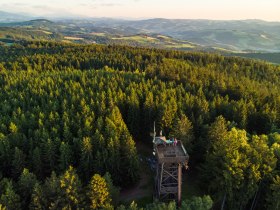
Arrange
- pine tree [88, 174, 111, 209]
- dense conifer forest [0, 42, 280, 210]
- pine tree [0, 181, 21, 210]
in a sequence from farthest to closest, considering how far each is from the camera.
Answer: dense conifer forest [0, 42, 280, 210] < pine tree [88, 174, 111, 209] < pine tree [0, 181, 21, 210]

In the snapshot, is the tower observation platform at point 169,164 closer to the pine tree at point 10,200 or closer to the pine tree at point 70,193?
the pine tree at point 70,193

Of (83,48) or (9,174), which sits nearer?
(9,174)

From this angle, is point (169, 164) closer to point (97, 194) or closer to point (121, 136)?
point (97, 194)

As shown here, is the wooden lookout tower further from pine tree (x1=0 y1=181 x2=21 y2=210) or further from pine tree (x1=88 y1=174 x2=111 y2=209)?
pine tree (x1=0 y1=181 x2=21 y2=210)

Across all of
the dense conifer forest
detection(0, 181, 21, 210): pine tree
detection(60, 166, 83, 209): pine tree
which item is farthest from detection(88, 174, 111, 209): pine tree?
detection(0, 181, 21, 210): pine tree

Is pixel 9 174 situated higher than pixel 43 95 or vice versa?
pixel 43 95

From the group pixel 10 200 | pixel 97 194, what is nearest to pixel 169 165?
pixel 97 194

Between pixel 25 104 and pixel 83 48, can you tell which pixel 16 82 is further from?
pixel 83 48

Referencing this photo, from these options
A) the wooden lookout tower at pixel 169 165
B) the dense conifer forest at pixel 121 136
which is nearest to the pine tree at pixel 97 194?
the dense conifer forest at pixel 121 136

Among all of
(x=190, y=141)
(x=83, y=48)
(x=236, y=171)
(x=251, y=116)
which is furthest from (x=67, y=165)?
(x=83, y=48)
